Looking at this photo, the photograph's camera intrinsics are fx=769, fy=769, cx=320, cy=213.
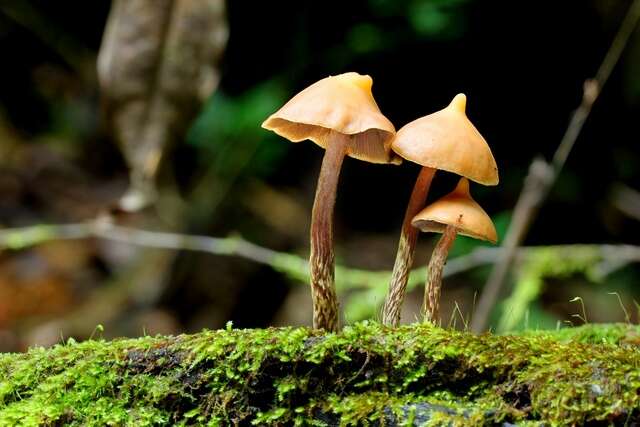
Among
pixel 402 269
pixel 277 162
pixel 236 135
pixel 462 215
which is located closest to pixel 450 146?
pixel 462 215

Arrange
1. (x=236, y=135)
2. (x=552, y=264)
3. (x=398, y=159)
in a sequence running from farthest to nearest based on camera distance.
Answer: (x=236, y=135)
(x=552, y=264)
(x=398, y=159)

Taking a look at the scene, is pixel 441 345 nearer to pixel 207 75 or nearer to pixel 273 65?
pixel 207 75

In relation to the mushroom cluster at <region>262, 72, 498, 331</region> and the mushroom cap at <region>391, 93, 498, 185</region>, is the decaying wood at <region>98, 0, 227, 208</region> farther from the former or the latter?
the mushroom cap at <region>391, 93, 498, 185</region>

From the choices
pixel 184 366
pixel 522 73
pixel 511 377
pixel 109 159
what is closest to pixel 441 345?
pixel 511 377

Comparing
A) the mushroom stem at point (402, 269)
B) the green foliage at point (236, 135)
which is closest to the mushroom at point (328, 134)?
the mushroom stem at point (402, 269)

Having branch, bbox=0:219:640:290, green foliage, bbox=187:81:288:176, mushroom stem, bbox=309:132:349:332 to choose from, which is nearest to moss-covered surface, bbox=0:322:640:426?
mushroom stem, bbox=309:132:349:332

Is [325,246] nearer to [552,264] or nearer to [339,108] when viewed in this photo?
[339,108]
